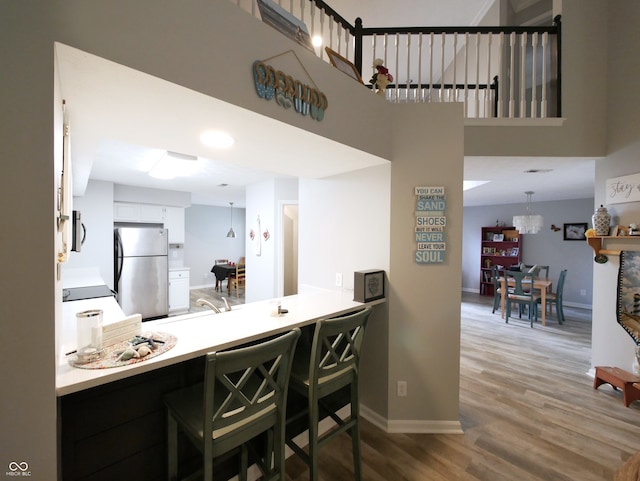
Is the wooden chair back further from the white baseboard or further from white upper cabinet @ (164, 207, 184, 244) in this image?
the white baseboard

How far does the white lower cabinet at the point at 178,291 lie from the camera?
18.6ft

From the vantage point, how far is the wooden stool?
8.13 feet

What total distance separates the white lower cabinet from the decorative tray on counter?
191 inches

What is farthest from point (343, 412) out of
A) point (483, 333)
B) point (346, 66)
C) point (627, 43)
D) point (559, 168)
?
point (627, 43)

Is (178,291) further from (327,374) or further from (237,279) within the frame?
(327,374)

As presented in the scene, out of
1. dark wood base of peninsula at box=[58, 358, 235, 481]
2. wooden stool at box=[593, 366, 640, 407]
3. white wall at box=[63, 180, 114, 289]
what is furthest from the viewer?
white wall at box=[63, 180, 114, 289]

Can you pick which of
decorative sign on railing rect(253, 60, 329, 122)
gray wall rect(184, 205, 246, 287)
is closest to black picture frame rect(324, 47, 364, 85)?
decorative sign on railing rect(253, 60, 329, 122)

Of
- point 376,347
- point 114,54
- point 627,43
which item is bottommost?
point 376,347

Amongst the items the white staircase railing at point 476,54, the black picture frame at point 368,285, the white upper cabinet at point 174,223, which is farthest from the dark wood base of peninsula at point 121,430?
the white upper cabinet at point 174,223

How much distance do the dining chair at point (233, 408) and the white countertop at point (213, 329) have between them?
0.16 meters

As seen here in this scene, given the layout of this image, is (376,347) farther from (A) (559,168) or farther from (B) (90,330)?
(A) (559,168)

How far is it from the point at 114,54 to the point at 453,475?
9.00 ft

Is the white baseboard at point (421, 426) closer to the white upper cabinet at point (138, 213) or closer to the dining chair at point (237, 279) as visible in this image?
the white upper cabinet at point (138, 213)

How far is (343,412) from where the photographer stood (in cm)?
233
